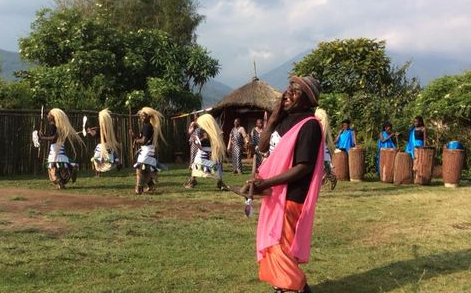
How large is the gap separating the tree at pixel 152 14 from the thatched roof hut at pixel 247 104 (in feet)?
22.3

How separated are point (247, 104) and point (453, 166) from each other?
12.3 meters

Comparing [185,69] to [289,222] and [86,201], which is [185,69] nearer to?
[86,201]

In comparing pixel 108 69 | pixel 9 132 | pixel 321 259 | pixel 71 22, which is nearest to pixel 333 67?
pixel 108 69

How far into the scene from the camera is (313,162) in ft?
13.1

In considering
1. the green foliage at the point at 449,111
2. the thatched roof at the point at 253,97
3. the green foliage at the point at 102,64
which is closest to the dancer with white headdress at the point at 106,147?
the green foliage at the point at 102,64

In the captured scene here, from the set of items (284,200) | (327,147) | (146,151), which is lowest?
(284,200)

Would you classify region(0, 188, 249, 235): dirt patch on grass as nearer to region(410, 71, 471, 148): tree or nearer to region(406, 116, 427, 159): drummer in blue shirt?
region(406, 116, 427, 159): drummer in blue shirt

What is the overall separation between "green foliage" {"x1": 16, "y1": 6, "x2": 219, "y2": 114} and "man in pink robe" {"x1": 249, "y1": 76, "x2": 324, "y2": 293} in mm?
15871

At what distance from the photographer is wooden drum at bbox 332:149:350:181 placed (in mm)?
14641

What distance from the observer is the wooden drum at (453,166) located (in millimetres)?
12906

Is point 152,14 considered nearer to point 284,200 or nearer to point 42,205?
point 42,205

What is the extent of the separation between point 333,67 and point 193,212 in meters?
13.5

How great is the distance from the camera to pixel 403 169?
44.5ft

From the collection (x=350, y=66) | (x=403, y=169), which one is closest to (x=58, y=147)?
(x=403, y=169)
